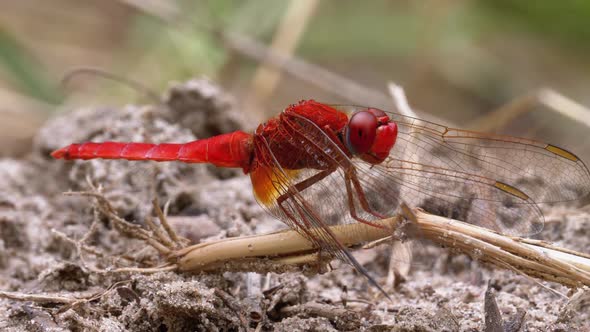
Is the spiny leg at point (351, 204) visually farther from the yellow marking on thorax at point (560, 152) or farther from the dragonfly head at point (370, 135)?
the yellow marking on thorax at point (560, 152)

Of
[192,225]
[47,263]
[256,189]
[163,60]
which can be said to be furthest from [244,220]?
[163,60]

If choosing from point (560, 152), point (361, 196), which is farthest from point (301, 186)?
point (560, 152)

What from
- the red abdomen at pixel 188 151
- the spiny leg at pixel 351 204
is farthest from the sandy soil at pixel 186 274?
the spiny leg at pixel 351 204

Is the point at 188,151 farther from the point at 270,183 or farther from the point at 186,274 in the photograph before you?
the point at 186,274

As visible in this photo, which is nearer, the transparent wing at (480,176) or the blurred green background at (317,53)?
the transparent wing at (480,176)

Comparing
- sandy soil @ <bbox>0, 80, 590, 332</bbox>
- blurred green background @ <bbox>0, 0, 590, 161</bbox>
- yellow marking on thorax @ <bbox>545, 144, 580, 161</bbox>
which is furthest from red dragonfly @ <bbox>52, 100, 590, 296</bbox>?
blurred green background @ <bbox>0, 0, 590, 161</bbox>
